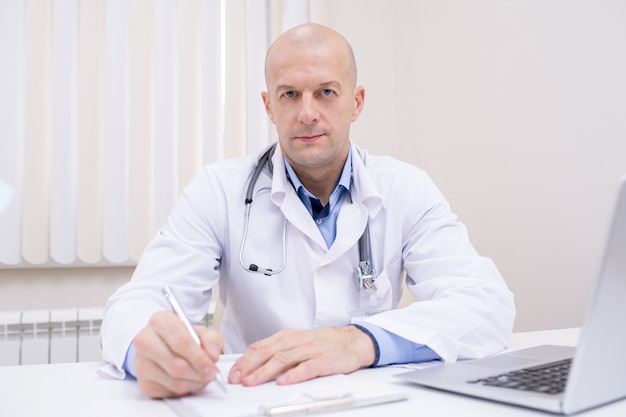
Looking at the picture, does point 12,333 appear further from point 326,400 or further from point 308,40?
point 326,400

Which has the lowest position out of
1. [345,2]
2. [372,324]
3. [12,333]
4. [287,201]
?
[12,333]

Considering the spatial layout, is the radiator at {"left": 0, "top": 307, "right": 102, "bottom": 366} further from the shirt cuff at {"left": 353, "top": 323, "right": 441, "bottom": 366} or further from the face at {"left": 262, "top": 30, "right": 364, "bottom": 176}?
the shirt cuff at {"left": 353, "top": 323, "right": 441, "bottom": 366}

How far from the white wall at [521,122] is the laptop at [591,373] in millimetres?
815

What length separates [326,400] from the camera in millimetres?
663

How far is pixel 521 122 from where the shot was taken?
1923 millimetres

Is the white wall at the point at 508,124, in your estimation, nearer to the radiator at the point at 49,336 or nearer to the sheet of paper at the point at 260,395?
the radiator at the point at 49,336

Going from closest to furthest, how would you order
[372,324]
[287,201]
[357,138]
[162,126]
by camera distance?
1. [372,324]
2. [287,201]
3. [162,126]
4. [357,138]

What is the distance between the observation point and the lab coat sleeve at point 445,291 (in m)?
1.00

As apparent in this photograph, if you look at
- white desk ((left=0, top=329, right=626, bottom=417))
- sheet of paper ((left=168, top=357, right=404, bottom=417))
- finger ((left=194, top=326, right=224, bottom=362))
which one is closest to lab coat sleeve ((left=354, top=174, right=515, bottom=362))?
white desk ((left=0, top=329, right=626, bottom=417))

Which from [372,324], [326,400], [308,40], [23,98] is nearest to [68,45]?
[23,98]

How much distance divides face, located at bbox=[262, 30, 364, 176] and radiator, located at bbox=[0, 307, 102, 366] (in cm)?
112

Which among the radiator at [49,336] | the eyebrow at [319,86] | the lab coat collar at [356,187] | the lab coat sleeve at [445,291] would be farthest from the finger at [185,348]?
the radiator at [49,336]

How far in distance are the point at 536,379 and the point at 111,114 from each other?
6.11 feet

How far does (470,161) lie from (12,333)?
1701 mm
